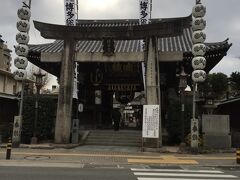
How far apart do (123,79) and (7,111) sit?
10168mm

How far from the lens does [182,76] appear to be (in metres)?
24.9

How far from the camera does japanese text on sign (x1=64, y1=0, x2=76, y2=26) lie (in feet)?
99.6

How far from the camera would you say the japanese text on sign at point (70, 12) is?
30359 mm

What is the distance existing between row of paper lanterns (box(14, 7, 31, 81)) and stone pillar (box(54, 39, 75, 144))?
2.52 m

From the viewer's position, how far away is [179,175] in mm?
14383

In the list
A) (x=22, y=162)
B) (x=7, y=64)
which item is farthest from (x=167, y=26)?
(x=7, y=64)

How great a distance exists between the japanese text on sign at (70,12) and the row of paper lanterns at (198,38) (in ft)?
35.5

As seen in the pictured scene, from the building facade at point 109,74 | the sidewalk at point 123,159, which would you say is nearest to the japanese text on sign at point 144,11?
the building facade at point 109,74

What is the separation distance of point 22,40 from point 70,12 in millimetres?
6748

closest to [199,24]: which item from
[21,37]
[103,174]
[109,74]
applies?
[21,37]

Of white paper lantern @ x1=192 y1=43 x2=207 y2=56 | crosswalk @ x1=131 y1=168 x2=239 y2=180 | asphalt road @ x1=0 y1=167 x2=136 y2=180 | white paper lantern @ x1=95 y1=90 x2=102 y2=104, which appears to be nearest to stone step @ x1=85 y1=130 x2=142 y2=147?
white paper lantern @ x1=95 y1=90 x2=102 y2=104

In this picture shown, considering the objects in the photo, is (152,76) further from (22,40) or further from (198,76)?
(22,40)

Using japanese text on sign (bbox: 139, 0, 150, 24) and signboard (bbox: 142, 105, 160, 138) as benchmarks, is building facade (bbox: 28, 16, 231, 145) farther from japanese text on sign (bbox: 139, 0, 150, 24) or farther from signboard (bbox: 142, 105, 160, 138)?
signboard (bbox: 142, 105, 160, 138)

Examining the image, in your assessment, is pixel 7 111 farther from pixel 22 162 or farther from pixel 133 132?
pixel 22 162
